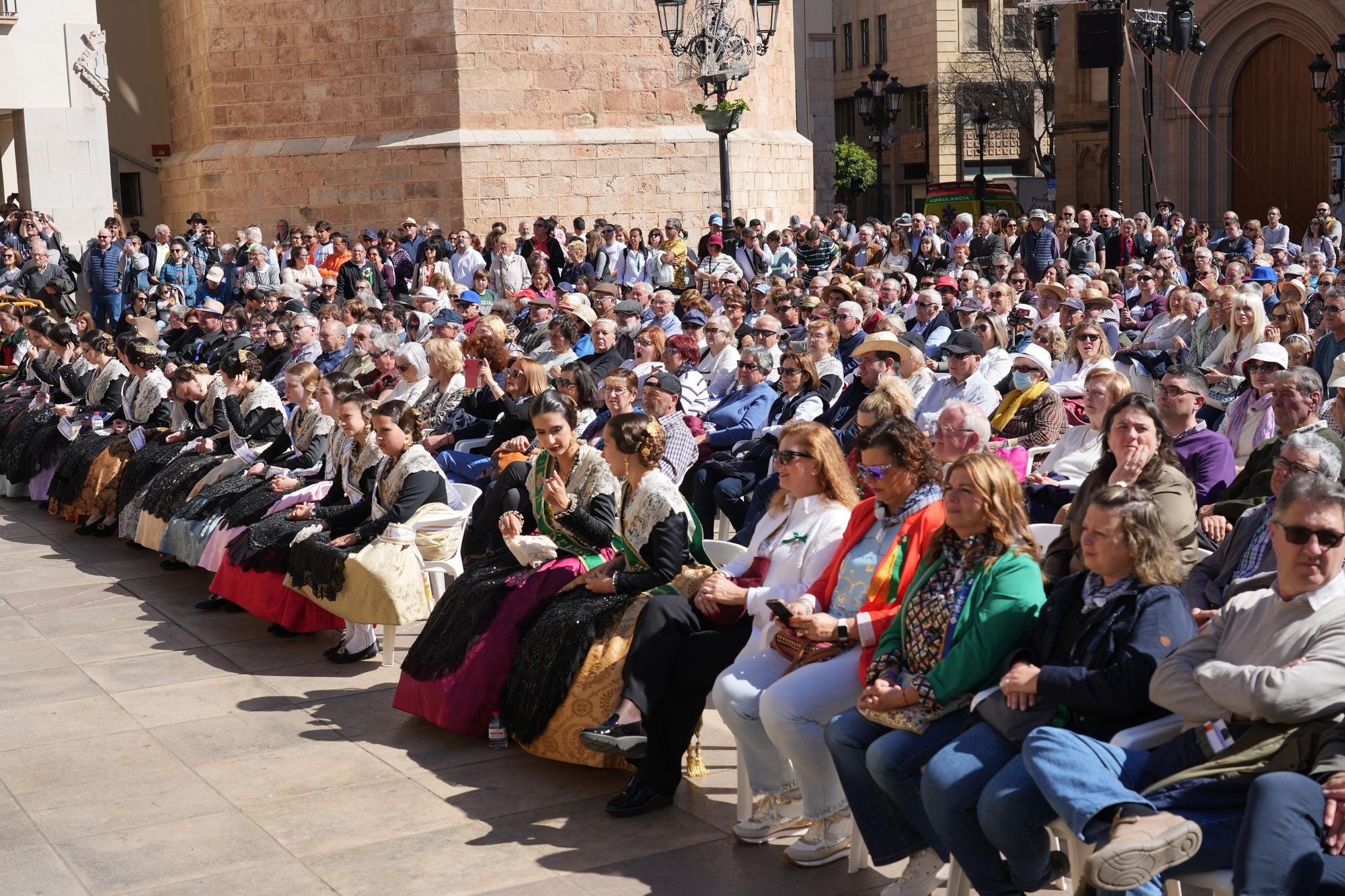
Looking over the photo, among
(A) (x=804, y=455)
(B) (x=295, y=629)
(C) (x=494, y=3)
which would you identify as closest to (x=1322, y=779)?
(A) (x=804, y=455)

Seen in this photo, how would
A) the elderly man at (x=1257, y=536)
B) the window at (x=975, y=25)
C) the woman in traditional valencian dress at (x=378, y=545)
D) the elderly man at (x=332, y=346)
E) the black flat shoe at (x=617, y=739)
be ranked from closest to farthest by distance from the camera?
1. the elderly man at (x=1257, y=536)
2. the black flat shoe at (x=617, y=739)
3. the woman in traditional valencian dress at (x=378, y=545)
4. the elderly man at (x=332, y=346)
5. the window at (x=975, y=25)

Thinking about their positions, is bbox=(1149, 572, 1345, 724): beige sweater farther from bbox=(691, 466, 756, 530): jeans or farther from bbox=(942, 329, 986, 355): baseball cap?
bbox=(691, 466, 756, 530): jeans

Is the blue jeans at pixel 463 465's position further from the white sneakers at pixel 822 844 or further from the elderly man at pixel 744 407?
the white sneakers at pixel 822 844

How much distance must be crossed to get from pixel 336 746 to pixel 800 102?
3363 centimetres

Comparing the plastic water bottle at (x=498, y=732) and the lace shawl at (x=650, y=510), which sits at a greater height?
the lace shawl at (x=650, y=510)

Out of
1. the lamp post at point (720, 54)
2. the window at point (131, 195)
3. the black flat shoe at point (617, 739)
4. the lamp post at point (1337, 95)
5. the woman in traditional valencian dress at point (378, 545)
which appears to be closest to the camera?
the black flat shoe at point (617, 739)

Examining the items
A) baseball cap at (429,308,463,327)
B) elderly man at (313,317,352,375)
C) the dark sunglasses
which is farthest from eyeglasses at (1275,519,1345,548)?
baseball cap at (429,308,463,327)

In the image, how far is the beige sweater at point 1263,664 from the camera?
3.62 m

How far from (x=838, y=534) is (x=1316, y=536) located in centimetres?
168

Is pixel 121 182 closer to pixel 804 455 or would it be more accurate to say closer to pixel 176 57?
pixel 176 57

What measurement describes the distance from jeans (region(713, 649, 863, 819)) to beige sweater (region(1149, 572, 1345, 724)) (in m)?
1.06

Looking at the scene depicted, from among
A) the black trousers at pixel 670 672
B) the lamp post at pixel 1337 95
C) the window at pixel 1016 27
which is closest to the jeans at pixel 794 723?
the black trousers at pixel 670 672

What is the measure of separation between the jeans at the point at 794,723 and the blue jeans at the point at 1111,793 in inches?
34.7

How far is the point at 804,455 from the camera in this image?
5.12m
